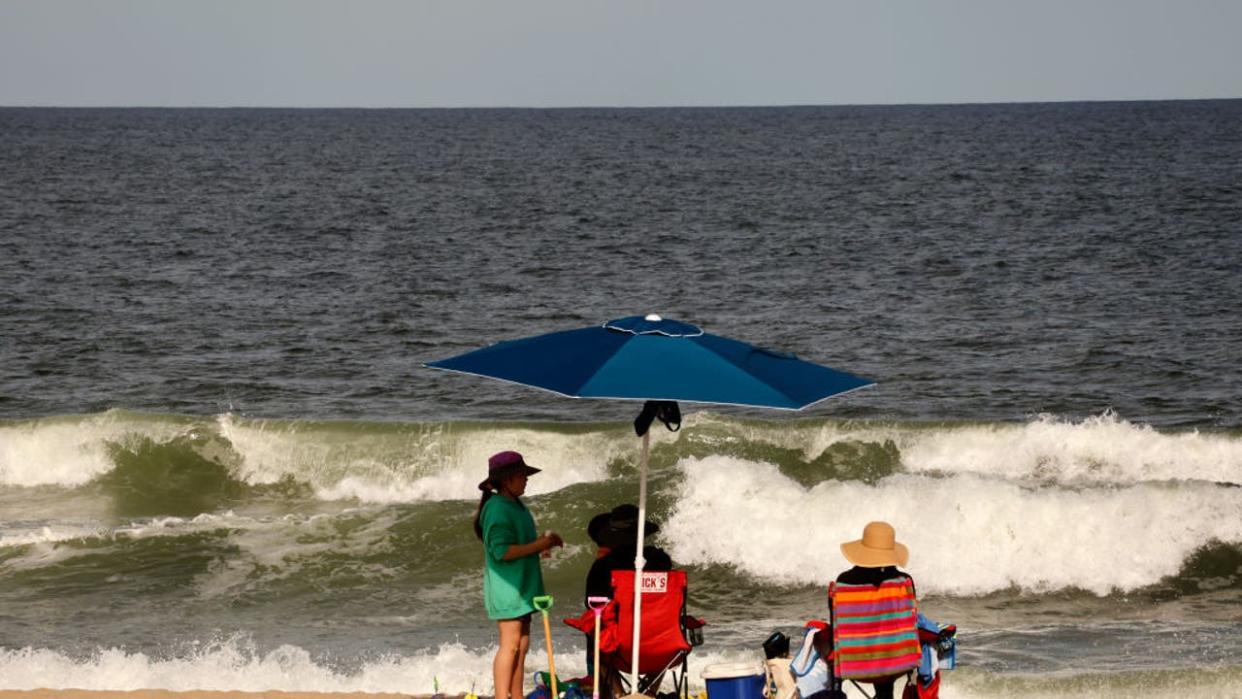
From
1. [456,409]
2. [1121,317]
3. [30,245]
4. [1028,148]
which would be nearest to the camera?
[456,409]

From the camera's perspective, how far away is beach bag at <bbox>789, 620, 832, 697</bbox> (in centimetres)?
785

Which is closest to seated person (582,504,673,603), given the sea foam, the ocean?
the ocean

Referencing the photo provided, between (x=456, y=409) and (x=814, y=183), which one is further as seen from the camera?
(x=814, y=183)

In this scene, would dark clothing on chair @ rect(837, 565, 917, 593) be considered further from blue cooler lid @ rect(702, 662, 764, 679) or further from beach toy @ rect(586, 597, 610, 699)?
beach toy @ rect(586, 597, 610, 699)

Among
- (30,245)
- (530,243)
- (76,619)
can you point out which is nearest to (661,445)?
(76,619)

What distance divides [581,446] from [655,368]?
1144cm

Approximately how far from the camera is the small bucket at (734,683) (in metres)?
8.00

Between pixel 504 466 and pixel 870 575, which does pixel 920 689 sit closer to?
pixel 870 575

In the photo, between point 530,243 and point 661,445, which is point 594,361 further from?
point 530,243

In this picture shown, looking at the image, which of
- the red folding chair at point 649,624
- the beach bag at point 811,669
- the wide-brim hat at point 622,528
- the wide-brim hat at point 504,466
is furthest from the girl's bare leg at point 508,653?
the beach bag at point 811,669

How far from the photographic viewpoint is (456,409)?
812 inches

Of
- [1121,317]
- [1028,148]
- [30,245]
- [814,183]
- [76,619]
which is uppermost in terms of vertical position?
[1028,148]

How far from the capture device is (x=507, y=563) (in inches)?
320

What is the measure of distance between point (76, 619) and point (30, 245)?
28.5m
